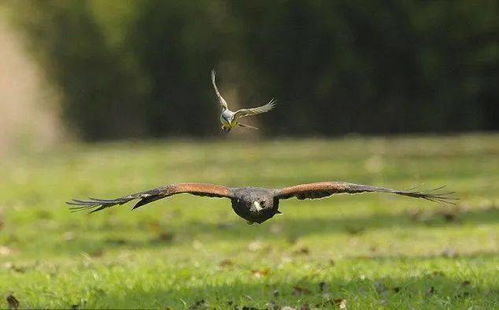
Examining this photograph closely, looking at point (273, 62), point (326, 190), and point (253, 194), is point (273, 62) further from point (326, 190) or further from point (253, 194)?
point (326, 190)

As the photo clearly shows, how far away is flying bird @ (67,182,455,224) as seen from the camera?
21.8 ft

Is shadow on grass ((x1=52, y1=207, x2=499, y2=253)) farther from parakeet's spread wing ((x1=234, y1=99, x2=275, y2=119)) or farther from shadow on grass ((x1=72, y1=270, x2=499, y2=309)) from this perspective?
parakeet's spread wing ((x1=234, y1=99, x2=275, y2=119))

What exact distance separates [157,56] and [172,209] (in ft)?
55.9

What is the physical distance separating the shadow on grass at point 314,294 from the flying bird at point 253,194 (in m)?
0.68

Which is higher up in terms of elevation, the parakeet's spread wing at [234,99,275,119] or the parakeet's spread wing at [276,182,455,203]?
the parakeet's spread wing at [234,99,275,119]

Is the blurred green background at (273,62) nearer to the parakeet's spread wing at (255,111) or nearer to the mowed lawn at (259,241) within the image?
the mowed lawn at (259,241)

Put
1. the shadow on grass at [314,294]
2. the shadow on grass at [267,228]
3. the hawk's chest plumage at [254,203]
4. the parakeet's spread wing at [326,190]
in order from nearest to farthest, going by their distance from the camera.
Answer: the parakeet's spread wing at [326,190] < the hawk's chest plumage at [254,203] < the shadow on grass at [314,294] < the shadow on grass at [267,228]

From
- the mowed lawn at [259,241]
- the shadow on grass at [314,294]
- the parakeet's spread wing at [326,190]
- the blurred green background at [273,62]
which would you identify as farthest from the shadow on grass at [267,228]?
the blurred green background at [273,62]

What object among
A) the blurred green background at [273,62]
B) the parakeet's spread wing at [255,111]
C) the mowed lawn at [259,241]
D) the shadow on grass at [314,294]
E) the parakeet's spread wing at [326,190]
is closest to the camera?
the parakeet's spread wing at [255,111]

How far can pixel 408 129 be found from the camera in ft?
101

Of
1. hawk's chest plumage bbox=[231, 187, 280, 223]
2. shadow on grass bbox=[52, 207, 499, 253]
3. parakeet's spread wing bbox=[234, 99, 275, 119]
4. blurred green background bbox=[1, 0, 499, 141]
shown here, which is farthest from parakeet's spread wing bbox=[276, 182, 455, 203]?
blurred green background bbox=[1, 0, 499, 141]

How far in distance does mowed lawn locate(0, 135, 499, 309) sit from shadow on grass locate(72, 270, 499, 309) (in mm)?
15

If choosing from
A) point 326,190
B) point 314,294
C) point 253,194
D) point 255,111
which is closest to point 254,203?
point 253,194

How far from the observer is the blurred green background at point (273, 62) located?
29.0 m
